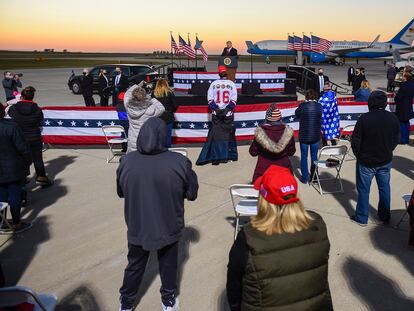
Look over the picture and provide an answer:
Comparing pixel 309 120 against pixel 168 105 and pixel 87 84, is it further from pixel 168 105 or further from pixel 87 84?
pixel 87 84

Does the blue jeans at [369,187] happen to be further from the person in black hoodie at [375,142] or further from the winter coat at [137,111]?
the winter coat at [137,111]

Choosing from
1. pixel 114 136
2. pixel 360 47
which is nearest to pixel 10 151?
pixel 114 136

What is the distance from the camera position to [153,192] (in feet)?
10.2

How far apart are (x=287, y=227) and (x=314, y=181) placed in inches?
224

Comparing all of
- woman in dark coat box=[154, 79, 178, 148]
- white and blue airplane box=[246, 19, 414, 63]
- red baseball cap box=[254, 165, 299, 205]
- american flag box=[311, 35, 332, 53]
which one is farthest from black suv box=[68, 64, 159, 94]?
white and blue airplane box=[246, 19, 414, 63]

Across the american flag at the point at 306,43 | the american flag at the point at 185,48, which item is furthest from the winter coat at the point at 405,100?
the american flag at the point at 306,43

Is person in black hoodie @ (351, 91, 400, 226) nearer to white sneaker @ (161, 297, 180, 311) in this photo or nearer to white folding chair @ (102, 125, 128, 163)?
white sneaker @ (161, 297, 180, 311)

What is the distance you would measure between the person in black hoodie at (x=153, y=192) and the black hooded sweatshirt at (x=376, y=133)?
2.92 metres

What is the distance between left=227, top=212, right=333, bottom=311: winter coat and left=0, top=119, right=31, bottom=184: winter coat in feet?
13.5

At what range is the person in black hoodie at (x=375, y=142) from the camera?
4980mm

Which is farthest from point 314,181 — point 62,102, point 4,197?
point 62,102

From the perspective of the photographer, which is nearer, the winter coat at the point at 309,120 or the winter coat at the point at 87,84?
the winter coat at the point at 309,120

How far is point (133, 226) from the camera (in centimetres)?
326

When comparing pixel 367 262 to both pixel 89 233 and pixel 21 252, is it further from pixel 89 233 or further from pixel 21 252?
pixel 21 252
